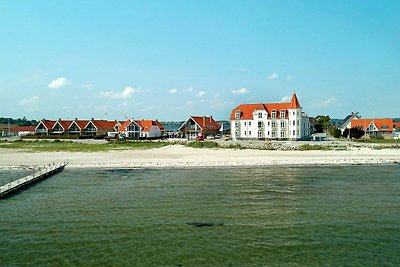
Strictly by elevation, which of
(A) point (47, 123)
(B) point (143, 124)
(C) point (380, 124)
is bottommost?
(C) point (380, 124)

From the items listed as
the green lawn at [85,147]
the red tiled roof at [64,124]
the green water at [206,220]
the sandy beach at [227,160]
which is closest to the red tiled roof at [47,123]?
the red tiled roof at [64,124]

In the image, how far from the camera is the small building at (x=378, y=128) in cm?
7900

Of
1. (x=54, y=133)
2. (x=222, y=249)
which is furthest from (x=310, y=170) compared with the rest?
(x=54, y=133)

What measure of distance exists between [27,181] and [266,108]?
2180 inches

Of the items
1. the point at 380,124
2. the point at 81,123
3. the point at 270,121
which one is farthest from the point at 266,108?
the point at 81,123

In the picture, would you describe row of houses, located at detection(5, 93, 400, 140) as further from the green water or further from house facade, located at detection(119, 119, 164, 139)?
the green water

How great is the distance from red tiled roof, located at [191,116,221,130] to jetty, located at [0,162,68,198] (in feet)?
161

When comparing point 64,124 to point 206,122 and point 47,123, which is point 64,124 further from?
point 206,122

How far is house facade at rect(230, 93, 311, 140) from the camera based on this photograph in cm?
7269

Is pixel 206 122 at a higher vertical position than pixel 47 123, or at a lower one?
lower

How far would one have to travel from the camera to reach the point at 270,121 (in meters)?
75.0

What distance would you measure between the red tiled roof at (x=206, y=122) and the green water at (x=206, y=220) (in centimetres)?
5661

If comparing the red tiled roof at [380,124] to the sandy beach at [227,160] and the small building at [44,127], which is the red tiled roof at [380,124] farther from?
the small building at [44,127]

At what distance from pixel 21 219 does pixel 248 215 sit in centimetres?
1078
